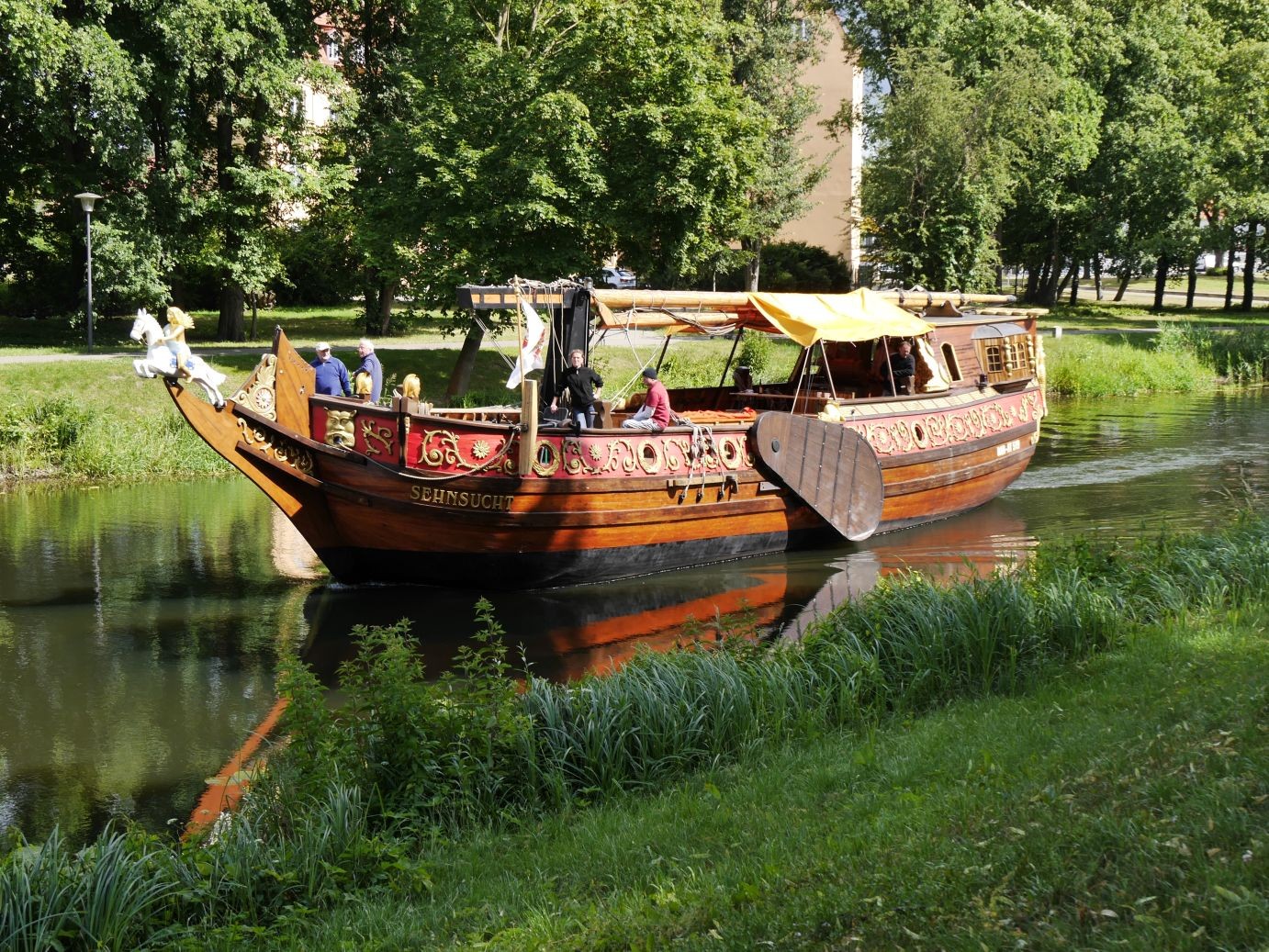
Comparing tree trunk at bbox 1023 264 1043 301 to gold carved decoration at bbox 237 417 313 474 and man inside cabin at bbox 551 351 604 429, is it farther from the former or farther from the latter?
gold carved decoration at bbox 237 417 313 474

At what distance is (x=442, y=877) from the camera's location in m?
6.32

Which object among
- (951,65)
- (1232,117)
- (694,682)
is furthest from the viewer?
(1232,117)

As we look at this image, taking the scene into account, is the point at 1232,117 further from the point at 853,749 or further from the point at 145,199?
the point at 853,749

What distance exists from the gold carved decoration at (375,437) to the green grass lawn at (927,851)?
7.81 m

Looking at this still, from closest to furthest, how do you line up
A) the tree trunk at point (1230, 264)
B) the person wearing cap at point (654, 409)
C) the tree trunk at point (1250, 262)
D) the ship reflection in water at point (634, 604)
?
the ship reflection in water at point (634, 604) → the person wearing cap at point (654, 409) → the tree trunk at point (1230, 264) → the tree trunk at point (1250, 262)

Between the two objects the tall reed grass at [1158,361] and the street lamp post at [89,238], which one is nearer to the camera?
the street lamp post at [89,238]

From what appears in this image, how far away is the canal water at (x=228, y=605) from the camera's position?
Answer: 31.8ft

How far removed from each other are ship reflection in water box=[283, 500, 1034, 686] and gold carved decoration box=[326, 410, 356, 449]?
190cm

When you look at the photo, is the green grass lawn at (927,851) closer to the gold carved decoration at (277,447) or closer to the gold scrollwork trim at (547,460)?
the gold scrollwork trim at (547,460)

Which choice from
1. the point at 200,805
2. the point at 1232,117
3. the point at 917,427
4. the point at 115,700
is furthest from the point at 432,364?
the point at 1232,117

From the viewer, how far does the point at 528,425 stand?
46.5ft

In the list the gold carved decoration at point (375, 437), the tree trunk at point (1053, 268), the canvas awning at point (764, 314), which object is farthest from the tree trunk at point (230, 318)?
the tree trunk at point (1053, 268)

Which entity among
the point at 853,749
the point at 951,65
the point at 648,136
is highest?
the point at 951,65

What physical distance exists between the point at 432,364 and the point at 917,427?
14555 millimetres
